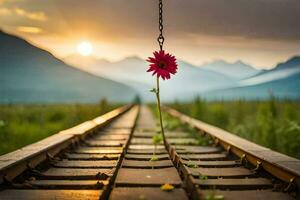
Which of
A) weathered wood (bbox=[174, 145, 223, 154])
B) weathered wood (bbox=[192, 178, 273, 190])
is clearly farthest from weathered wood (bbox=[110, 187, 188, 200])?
weathered wood (bbox=[174, 145, 223, 154])

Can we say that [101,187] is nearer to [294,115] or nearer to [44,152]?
[44,152]

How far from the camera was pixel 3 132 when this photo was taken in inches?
329

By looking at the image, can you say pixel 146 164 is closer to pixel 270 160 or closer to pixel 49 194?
pixel 270 160

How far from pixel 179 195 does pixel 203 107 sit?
39.0 ft

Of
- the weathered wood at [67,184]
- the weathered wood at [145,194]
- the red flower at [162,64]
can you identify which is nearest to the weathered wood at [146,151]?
the red flower at [162,64]

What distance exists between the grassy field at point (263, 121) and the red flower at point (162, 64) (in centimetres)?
195

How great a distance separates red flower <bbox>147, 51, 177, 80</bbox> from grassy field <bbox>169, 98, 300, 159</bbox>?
6.38 feet

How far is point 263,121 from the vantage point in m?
8.15

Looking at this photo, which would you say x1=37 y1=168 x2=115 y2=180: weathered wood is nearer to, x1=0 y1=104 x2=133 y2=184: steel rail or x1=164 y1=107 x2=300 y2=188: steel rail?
x1=0 y1=104 x2=133 y2=184: steel rail

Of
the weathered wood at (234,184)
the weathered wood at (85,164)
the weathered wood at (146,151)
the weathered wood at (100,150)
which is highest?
the weathered wood at (100,150)

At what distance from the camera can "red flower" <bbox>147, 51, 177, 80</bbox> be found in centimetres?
658

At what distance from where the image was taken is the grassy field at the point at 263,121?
23.2ft

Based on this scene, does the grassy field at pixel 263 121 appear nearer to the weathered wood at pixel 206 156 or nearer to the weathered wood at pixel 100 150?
the weathered wood at pixel 206 156

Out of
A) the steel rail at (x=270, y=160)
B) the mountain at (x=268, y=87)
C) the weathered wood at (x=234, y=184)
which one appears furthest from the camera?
the mountain at (x=268, y=87)
